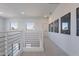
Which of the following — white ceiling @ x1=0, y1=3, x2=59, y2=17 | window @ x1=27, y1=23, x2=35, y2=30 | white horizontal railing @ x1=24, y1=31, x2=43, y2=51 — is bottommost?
white horizontal railing @ x1=24, y1=31, x2=43, y2=51

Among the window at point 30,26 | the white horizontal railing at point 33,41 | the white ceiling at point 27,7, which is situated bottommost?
the white horizontal railing at point 33,41

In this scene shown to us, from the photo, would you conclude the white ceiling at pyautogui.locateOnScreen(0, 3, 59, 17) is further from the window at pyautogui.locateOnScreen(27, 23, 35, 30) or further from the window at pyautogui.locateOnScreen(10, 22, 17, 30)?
the window at pyautogui.locateOnScreen(27, 23, 35, 30)

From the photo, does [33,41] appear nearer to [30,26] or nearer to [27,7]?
[27,7]

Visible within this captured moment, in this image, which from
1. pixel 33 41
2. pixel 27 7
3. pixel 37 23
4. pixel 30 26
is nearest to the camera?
pixel 33 41

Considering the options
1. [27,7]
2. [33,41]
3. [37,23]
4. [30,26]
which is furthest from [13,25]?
[33,41]

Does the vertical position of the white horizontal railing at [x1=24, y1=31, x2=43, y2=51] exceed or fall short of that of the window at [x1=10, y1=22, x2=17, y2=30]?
it falls short

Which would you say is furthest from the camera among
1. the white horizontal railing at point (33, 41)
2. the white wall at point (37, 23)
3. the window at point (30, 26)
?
the window at point (30, 26)

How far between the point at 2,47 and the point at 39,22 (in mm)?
12199

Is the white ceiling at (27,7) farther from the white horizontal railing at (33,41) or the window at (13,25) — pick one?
the window at (13,25)

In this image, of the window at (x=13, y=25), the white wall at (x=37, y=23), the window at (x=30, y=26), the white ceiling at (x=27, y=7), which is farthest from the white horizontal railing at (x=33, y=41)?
the window at (x=13, y=25)

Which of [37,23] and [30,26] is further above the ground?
[37,23]

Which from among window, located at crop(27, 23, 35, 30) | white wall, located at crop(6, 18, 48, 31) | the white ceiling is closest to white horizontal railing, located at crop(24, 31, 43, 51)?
the white ceiling

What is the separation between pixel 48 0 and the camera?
839 mm

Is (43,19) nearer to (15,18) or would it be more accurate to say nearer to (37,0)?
(15,18)
